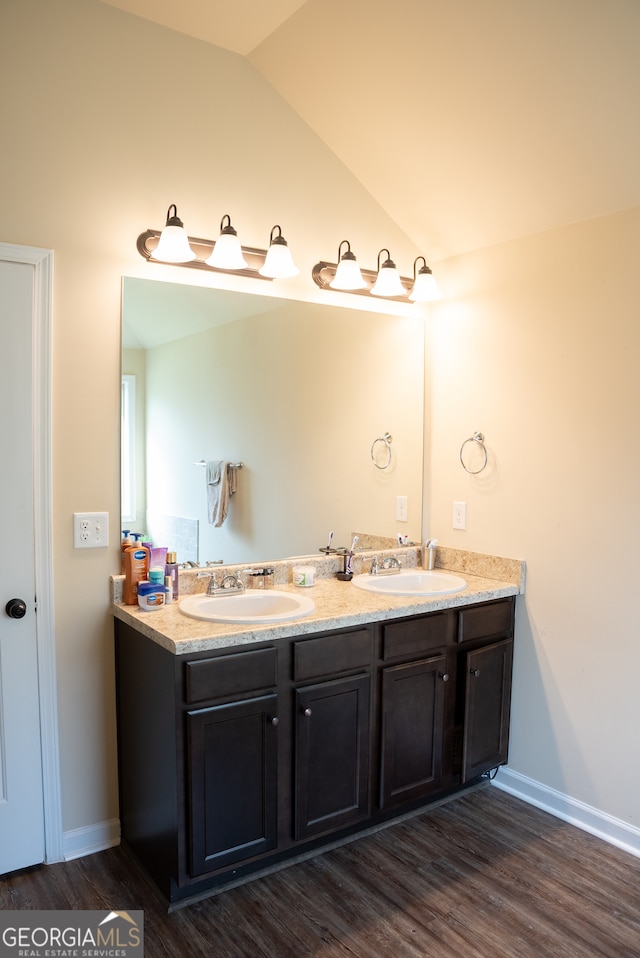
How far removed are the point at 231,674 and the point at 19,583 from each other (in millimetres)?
767

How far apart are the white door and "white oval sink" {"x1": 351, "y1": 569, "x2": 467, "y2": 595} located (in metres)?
1.25

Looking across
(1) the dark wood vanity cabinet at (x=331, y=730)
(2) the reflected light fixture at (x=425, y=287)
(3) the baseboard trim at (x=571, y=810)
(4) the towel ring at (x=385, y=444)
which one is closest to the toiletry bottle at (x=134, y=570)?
(1) the dark wood vanity cabinet at (x=331, y=730)

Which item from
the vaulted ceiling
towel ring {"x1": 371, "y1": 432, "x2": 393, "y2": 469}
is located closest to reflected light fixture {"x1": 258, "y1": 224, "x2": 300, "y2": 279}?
the vaulted ceiling

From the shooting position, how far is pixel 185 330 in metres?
2.52

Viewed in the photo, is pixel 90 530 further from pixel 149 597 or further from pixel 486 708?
pixel 486 708

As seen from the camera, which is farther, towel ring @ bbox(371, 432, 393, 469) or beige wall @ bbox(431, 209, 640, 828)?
towel ring @ bbox(371, 432, 393, 469)

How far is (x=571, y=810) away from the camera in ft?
8.72

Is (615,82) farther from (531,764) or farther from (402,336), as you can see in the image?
(531,764)

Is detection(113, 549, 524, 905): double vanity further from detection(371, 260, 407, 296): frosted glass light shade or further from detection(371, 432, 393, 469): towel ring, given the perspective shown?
detection(371, 260, 407, 296): frosted glass light shade

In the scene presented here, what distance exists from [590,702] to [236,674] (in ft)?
4.54

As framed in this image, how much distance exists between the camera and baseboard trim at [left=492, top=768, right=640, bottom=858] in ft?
8.11

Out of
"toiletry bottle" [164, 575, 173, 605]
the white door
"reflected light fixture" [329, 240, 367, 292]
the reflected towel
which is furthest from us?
"reflected light fixture" [329, 240, 367, 292]

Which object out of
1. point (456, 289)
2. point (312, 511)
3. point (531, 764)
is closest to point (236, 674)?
point (312, 511)

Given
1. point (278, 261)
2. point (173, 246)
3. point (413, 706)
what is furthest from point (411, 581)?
point (173, 246)
